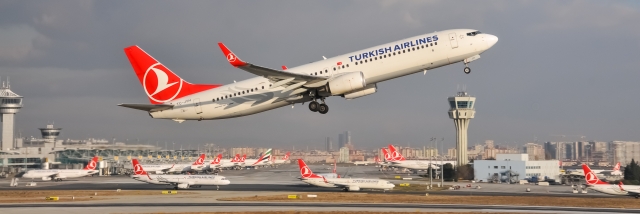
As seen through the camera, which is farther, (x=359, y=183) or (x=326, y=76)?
(x=359, y=183)

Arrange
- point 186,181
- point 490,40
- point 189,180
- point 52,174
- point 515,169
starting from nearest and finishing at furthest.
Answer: point 490,40 → point 186,181 → point 189,180 → point 52,174 → point 515,169

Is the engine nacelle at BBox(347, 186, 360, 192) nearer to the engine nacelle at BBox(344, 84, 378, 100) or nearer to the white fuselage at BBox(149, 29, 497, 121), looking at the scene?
the white fuselage at BBox(149, 29, 497, 121)

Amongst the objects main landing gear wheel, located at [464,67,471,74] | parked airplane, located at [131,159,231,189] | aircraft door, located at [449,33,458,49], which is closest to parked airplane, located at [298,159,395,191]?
parked airplane, located at [131,159,231,189]

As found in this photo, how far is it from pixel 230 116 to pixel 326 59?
9.86 metres

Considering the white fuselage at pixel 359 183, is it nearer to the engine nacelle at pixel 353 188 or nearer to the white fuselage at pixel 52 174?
the engine nacelle at pixel 353 188

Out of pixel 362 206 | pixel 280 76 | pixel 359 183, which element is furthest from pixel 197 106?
pixel 359 183

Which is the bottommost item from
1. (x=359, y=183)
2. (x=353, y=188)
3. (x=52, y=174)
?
(x=353, y=188)

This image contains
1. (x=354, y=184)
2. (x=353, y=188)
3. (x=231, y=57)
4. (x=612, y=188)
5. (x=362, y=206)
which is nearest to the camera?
(x=231, y=57)

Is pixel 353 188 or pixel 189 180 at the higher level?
pixel 189 180

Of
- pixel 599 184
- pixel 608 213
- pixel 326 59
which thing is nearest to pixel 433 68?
pixel 326 59

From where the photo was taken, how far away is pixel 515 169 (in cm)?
16238

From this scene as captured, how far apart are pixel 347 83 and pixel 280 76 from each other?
539cm

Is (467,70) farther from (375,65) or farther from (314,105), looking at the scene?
(314,105)

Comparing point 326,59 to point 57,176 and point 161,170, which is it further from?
point 161,170
